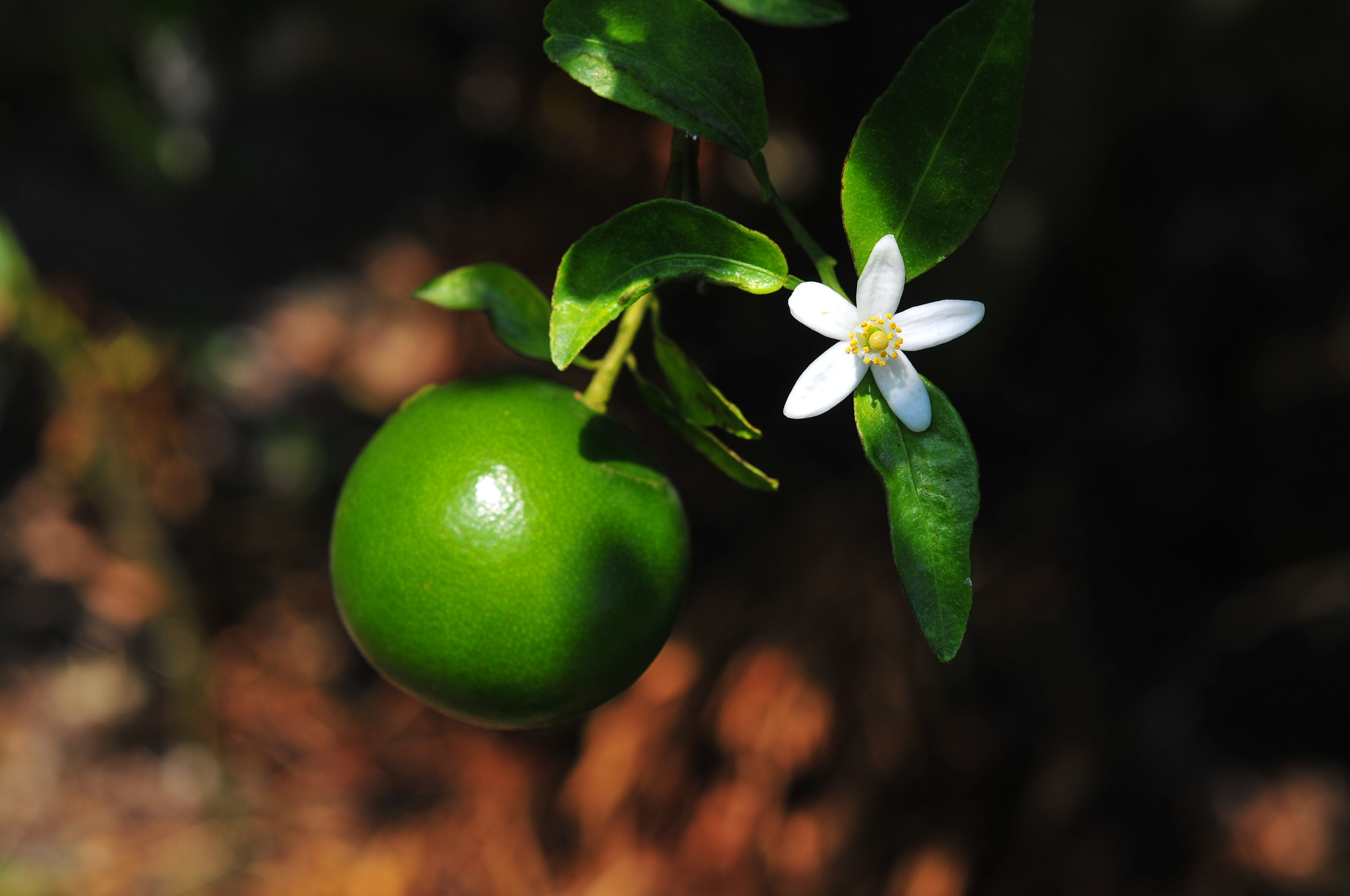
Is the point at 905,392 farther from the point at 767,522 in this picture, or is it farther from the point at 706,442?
the point at 767,522

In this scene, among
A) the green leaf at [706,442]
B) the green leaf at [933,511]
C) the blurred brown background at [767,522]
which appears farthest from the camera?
the blurred brown background at [767,522]

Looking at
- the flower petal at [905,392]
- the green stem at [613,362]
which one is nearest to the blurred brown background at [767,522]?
the green stem at [613,362]

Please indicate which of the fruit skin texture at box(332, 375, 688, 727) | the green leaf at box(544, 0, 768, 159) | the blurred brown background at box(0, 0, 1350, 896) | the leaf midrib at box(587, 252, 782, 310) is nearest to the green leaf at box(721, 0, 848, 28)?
the green leaf at box(544, 0, 768, 159)

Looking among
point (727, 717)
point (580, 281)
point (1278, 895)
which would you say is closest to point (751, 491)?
point (727, 717)

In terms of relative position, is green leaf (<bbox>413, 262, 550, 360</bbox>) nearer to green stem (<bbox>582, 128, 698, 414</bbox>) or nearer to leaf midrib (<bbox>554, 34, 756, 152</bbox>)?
green stem (<bbox>582, 128, 698, 414</bbox>)

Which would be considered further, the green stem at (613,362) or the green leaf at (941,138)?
the green stem at (613,362)

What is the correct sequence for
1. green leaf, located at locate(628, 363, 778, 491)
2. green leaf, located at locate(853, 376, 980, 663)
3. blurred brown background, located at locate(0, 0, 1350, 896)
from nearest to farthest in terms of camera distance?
green leaf, located at locate(853, 376, 980, 663), green leaf, located at locate(628, 363, 778, 491), blurred brown background, located at locate(0, 0, 1350, 896)

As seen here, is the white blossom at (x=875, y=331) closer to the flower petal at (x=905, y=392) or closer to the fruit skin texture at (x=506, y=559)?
the flower petal at (x=905, y=392)
